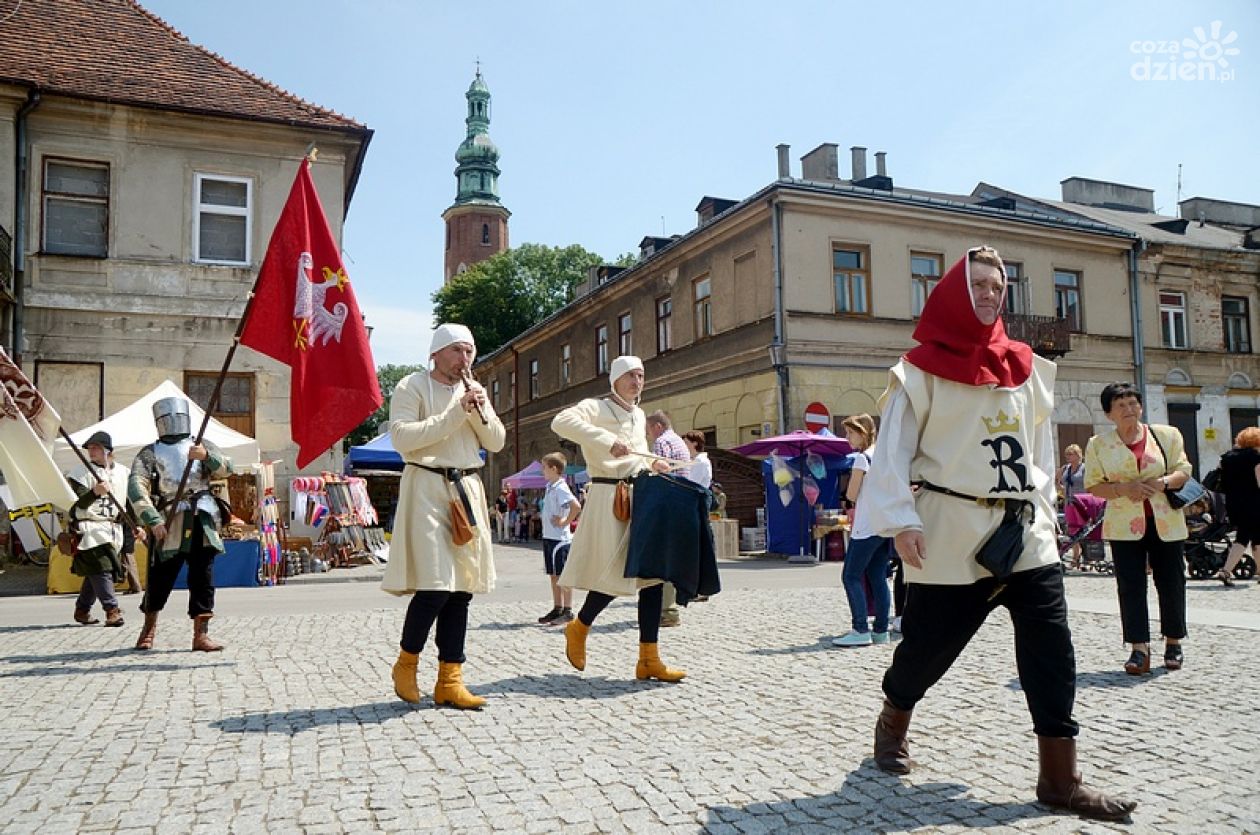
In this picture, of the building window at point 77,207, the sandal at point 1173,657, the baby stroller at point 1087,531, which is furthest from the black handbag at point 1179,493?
the building window at point 77,207

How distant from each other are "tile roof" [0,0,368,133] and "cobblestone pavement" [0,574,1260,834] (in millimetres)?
13551

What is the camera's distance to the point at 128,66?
18734 millimetres

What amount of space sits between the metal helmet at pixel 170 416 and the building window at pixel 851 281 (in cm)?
1917

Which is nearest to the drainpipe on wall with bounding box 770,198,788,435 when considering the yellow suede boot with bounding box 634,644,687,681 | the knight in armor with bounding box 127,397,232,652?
the knight in armor with bounding box 127,397,232,652

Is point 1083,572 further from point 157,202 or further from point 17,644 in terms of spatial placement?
point 157,202

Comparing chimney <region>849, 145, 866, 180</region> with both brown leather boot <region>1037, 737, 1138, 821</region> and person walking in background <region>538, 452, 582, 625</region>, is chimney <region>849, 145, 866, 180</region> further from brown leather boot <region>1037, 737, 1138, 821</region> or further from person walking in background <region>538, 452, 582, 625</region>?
brown leather boot <region>1037, 737, 1138, 821</region>

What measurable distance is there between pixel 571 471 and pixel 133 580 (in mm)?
20357

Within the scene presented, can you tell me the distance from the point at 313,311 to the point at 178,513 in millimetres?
1821

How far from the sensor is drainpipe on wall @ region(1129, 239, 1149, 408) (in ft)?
93.9

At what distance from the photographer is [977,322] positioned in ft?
12.4

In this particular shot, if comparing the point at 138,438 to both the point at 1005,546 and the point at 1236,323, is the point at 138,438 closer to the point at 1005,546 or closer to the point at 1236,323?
the point at 1005,546

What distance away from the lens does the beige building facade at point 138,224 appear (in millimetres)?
17172

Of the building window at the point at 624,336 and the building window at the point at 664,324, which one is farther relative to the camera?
the building window at the point at 624,336

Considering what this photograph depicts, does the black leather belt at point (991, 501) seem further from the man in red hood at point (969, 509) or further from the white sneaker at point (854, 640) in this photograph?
the white sneaker at point (854, 640)
